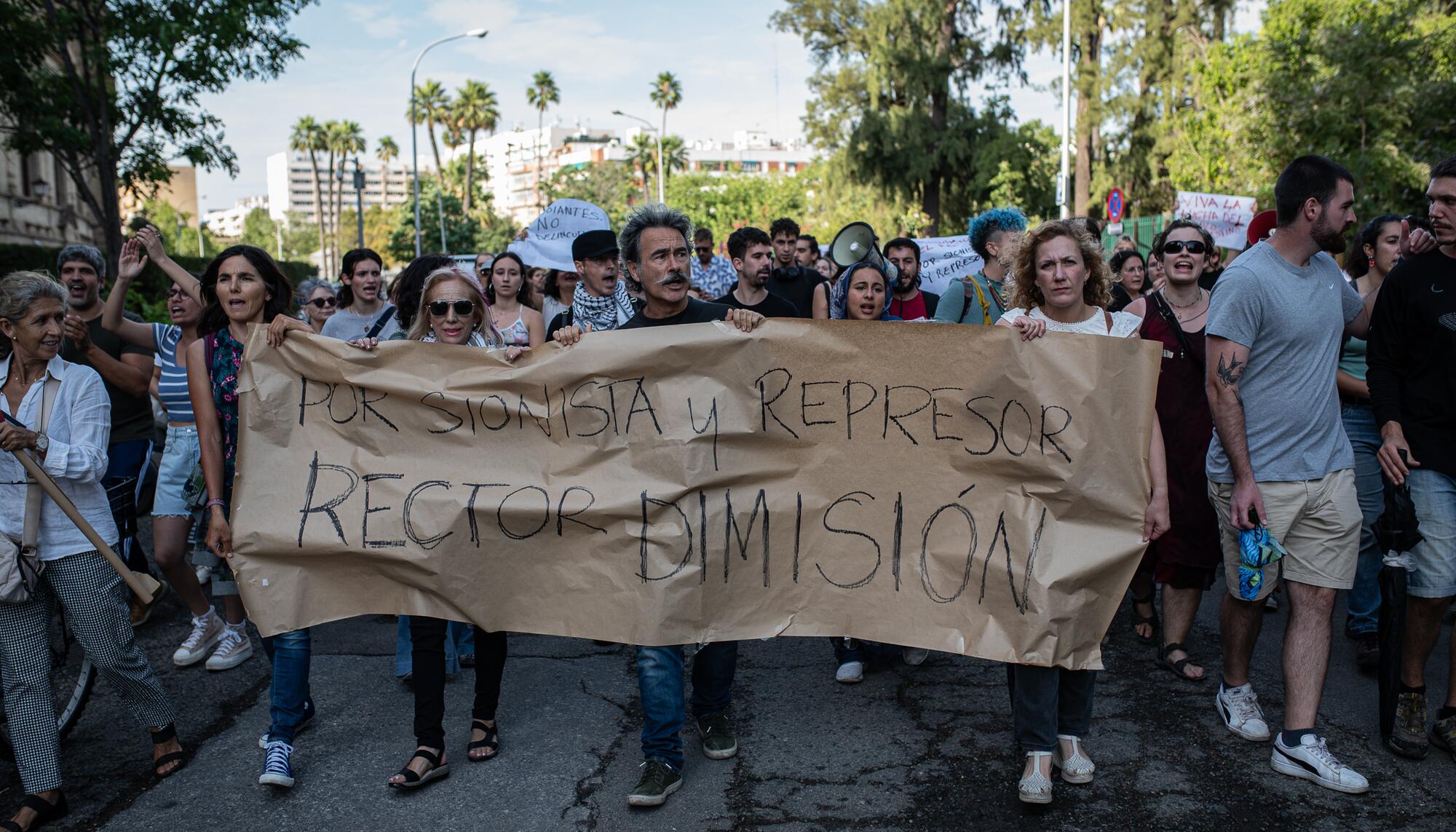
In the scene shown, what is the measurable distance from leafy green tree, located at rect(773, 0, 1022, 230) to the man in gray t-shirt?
25263 mm

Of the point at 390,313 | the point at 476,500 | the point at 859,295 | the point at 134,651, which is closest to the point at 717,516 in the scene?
the point at 476,500

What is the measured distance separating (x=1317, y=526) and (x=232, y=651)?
4686 mm

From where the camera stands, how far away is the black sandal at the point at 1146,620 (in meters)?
5.37

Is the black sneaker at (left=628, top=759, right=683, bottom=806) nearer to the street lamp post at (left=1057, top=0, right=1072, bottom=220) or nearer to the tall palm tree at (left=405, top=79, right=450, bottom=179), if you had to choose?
the street lamp post at (left=1057, top=0, right=1072, bottom=220)

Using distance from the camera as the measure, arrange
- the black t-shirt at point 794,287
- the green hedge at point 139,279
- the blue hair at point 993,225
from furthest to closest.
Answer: the green hedge at point 139,279
the black t-shirt at point 794,287
the blue hair at point 993,225

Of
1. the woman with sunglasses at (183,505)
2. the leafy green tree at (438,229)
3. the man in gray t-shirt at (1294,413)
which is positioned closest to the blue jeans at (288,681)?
the woman with sunglasses at (183,505)

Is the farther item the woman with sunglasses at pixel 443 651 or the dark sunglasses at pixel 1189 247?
the dark sunglasses at pixel 1189 247

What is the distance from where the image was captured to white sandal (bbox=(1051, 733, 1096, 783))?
3.70 meters

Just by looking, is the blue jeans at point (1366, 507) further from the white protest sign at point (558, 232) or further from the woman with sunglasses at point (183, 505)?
the woman with sunglasses at point (183, 505)

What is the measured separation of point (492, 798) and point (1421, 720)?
3276mm

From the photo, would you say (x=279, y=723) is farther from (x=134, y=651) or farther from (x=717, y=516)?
(x=717, y=516)

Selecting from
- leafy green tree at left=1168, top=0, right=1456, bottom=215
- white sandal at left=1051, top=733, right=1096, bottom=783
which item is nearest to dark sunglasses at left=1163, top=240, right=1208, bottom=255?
white sandal at left=1051, top=733, right=1096, bottom=783

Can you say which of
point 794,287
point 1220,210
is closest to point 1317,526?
point 794,287

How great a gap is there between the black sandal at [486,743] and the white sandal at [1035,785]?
1863 millimetres
